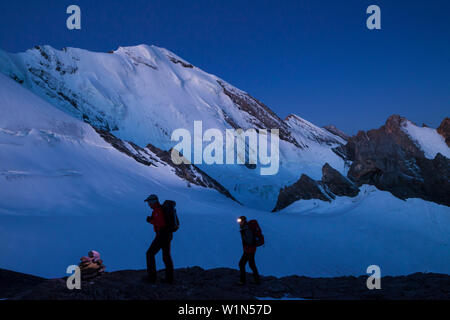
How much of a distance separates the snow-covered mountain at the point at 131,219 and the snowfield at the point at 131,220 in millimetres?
53

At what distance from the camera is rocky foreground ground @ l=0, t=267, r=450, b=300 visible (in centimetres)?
500

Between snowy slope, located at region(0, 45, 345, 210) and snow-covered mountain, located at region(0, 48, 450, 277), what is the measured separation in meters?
18.8

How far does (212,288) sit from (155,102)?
57.2m

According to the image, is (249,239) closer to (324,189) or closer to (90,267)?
(90,267)

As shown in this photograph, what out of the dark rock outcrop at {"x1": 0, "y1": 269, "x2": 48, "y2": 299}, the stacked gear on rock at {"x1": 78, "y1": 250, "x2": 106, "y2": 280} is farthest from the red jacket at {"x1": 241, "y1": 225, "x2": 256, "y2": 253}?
the dark rock outcrop at {"x1": 0, "y1": 269, "x2": 48, "y2": 299}

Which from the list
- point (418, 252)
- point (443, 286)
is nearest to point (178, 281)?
point (443, 286)

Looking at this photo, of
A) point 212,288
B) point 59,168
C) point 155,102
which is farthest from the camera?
point 155,102

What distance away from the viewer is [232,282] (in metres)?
6.98

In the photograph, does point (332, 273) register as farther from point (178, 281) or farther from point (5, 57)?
point (5, 57)

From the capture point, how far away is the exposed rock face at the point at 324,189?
25783mm

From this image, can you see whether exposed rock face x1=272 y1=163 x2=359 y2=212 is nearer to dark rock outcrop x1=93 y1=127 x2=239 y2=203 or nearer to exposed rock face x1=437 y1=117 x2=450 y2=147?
dark rock outcrop x1=93 y1=127 x2=239 y2=203

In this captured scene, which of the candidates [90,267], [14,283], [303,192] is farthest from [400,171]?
[14,283]

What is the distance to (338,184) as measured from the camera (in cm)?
2630

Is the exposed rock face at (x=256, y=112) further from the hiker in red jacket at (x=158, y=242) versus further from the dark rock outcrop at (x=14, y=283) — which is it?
the hiker in red jacket at (x=158, y=242)
